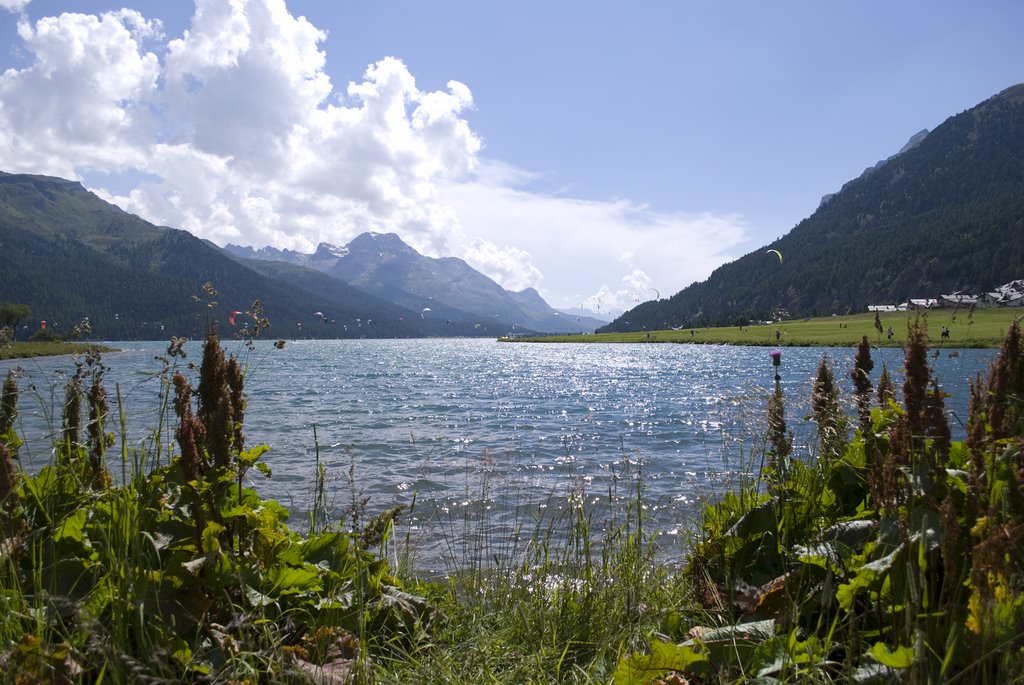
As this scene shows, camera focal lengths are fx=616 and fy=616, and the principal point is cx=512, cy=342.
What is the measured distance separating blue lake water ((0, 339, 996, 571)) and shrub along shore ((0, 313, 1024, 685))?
1.46 feet

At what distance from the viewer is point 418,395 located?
41906 millimetres

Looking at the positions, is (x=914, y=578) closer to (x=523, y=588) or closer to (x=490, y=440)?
(x=523, y=588)

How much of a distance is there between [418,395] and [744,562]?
3783cm

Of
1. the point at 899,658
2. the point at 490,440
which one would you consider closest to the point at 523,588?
the point at 899,658

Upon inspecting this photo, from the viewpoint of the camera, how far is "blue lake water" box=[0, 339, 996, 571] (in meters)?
7.16

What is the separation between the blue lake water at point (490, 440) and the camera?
716cm

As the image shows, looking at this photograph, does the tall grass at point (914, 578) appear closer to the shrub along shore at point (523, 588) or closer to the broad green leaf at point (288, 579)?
the shrub along shore at point (523, 588)

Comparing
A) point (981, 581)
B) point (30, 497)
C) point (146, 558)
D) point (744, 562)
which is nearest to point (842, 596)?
point (981, 581)

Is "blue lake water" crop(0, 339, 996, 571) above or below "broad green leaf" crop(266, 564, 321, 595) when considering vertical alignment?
below

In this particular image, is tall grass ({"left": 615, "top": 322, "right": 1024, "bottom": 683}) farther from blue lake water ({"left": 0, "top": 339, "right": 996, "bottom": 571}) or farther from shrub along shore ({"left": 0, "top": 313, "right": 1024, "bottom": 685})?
blue lake water ({"left": 0, "top": 339, "right": 996, "bottom": 571})

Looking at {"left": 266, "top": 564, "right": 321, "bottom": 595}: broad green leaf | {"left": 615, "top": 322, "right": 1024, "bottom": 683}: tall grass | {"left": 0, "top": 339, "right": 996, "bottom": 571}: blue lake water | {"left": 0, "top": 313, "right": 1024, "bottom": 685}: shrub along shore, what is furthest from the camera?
{"left": 0, "top": 339, "right": 996, "bottom": 571}: blue lake water

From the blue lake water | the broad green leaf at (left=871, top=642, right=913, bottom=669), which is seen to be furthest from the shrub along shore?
the blue lake water

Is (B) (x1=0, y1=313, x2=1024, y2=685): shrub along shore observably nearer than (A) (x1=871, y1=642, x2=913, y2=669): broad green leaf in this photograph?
No

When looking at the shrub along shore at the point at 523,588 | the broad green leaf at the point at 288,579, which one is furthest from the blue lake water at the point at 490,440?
the broad green leaf at the point at 288,579
